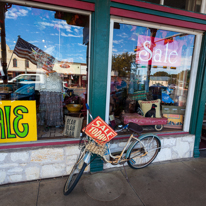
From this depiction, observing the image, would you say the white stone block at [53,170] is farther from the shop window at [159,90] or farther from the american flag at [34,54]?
the american flag at [34,54]

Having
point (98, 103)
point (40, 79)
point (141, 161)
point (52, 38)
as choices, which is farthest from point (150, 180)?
point (52, 38)

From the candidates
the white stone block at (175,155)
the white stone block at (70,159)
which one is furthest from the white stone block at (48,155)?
the white stone block at (175,155)

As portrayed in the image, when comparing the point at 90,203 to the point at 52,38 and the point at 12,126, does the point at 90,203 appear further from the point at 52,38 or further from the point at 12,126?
the point at 52,38

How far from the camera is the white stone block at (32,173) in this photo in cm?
244

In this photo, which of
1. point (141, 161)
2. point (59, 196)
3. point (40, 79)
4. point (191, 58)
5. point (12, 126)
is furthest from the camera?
point (40, 79)

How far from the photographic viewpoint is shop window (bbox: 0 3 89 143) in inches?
101

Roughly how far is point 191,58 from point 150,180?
2828 mm

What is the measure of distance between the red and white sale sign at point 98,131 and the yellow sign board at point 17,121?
3.86 feet

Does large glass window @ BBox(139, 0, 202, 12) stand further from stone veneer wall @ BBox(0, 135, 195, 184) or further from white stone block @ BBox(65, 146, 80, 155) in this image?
white stone block @ BBox(65, 146, 80, 155)

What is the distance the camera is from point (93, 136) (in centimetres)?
199

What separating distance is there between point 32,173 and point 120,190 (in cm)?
153

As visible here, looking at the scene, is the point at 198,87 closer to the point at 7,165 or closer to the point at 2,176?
the point at 7,165

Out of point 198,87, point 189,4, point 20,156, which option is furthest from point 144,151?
point 189,4

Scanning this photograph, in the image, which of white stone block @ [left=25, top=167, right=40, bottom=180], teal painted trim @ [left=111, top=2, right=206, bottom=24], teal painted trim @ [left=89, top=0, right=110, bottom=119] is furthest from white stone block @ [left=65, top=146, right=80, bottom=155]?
teal painted trim @ [left=111, top=2, right=206, bottom=24]
